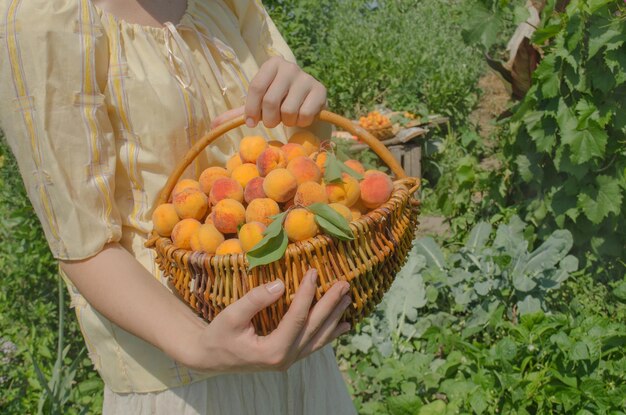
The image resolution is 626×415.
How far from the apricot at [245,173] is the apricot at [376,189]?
0.56 feet

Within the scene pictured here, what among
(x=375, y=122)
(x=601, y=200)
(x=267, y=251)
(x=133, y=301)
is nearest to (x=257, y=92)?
(x=267, y=251)

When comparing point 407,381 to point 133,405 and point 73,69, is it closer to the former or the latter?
point 133,405

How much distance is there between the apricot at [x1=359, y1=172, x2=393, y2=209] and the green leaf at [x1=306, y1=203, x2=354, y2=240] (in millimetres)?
135

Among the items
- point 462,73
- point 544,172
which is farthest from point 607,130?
point 462,73

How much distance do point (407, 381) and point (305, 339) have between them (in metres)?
1.28

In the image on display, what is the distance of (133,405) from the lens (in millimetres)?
1074

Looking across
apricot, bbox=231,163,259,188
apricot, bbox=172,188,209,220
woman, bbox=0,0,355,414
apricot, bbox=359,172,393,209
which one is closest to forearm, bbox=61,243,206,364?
woman, bbox=0,0,355,414

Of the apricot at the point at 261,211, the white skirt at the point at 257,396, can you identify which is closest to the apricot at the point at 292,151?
the apricot at the point at 261,211

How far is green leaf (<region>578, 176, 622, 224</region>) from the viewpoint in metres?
2.65

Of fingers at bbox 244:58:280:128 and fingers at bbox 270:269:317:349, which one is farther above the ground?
fingers at bbox 244:58:280:128

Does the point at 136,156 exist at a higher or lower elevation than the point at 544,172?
higher

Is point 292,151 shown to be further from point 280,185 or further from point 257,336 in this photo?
point 257,336

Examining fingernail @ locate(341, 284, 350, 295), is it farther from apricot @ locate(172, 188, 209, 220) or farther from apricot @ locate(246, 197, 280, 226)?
apricot @ locate(172, 188, 209, 220)

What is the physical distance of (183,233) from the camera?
3.22 ft
